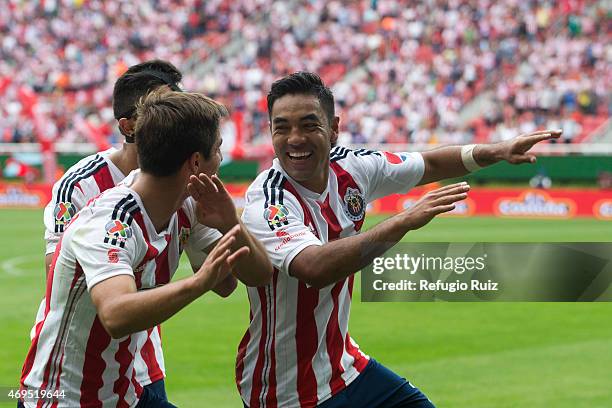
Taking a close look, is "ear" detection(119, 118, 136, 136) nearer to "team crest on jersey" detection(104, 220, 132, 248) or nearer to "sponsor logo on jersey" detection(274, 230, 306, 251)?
"sponsor logo on jersey" detection(274, 230, 306, 251)

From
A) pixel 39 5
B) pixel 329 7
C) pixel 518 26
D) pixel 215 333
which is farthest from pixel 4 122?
pixel 215 333

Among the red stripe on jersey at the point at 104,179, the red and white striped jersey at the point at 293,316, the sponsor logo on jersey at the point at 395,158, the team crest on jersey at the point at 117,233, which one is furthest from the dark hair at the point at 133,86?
the team crest on jersey at the point at 117,233

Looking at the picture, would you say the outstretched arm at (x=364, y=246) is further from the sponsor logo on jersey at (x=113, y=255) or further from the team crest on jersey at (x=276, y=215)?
the sponsor logo on jersey at (x=113, y=255)

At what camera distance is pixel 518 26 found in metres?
32.1

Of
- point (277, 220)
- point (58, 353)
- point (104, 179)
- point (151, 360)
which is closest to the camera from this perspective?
point (58, 353)

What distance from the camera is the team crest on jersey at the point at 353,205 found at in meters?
4.83

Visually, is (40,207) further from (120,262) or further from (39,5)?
(120,262)

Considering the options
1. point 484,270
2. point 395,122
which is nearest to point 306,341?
point 484,270

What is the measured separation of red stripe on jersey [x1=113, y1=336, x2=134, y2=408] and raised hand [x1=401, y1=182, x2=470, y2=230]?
1.20m

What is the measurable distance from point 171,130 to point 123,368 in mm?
1007

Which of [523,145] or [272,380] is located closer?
[272,380]

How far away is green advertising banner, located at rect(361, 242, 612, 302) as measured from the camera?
462 cm

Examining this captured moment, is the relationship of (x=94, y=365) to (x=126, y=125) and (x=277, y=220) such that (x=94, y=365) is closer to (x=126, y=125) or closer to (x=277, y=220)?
(x=277, y=220)

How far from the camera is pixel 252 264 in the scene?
411 centimetres
